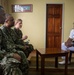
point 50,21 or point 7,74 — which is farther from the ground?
point 50,21

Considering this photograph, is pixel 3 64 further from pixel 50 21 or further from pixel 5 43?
pixel 50 21

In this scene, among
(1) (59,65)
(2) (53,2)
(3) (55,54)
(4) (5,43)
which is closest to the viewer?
(4) (5,43)

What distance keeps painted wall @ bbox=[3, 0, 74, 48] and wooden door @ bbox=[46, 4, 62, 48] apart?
0.14m

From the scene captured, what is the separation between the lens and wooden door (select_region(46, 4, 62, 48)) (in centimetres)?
629

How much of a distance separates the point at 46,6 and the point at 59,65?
300 cm

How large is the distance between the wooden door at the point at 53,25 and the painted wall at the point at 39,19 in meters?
0.14

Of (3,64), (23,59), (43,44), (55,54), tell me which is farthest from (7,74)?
(43,44)

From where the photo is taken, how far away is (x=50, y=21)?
20.8 feet

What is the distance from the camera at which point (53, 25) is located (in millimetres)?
6379

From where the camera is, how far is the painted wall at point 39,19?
6.21m

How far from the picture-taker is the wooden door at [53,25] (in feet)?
20.6

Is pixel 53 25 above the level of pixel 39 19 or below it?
below

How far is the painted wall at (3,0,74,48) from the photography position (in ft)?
20.4

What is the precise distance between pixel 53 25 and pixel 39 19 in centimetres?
63
